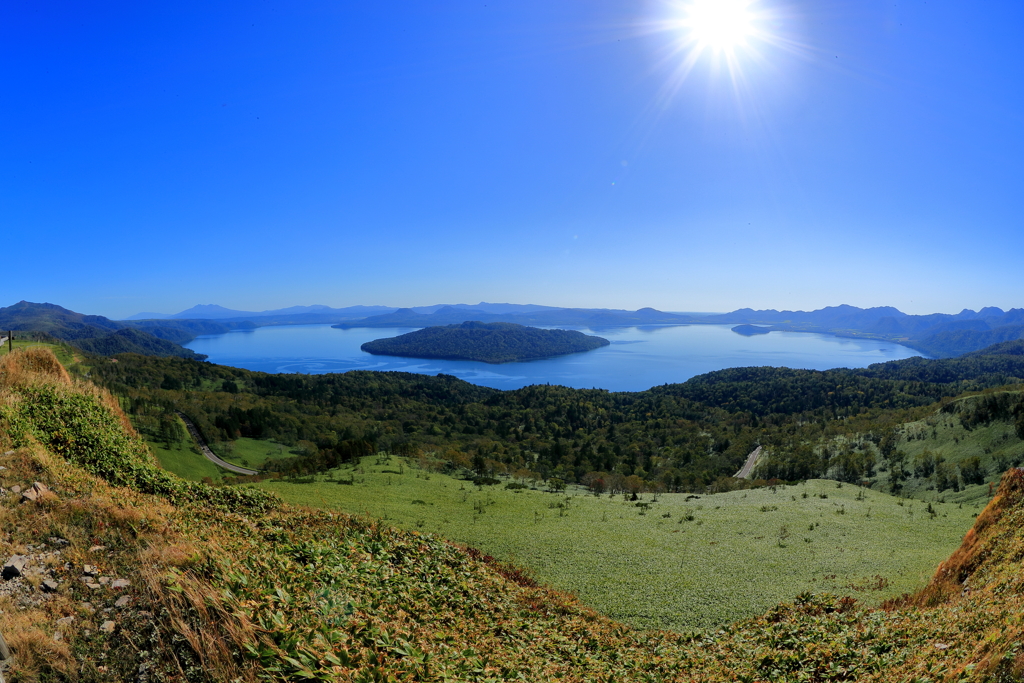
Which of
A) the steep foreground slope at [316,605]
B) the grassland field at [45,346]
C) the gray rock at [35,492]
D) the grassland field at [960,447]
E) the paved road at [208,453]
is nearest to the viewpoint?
the steep foreground slope at [316,605]

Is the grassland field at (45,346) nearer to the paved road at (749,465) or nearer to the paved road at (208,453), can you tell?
the paved road at (208,453)

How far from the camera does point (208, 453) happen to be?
56.6m

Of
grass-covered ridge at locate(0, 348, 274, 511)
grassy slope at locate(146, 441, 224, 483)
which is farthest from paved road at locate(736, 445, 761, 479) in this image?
grassy slope at locate(146, 441, 224, 483)

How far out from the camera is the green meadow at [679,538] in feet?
34.6

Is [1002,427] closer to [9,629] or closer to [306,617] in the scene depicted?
[306,617]

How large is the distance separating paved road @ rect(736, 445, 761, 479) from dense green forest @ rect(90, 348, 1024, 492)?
3.89ft

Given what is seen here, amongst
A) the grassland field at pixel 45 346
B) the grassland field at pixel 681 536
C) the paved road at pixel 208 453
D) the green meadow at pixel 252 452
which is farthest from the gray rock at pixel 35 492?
the green meadow at pixel 252 452

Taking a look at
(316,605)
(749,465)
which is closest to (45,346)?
(316,605)

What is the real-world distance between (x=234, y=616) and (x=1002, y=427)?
60712 millimetres

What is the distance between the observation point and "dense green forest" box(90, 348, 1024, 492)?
2082 inches

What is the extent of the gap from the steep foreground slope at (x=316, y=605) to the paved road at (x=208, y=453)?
46.0 m

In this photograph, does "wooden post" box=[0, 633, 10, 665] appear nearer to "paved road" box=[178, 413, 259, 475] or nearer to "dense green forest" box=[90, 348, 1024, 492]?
"dense green forest" box=[90, 348, 1024, 492]

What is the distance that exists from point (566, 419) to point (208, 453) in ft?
222

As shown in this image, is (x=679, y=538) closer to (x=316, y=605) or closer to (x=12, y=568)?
(x=316, y=605)
